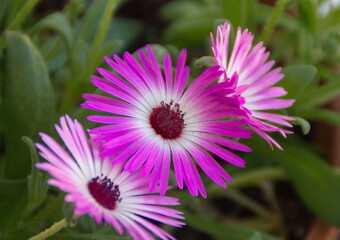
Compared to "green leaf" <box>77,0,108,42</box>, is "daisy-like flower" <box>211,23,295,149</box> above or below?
below

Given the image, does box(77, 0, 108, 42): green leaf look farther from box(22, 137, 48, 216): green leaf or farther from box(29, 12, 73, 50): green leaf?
box(22, 137, 48, 216): green leaf

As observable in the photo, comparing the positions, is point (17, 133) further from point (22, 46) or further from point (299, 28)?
point (299, 28)

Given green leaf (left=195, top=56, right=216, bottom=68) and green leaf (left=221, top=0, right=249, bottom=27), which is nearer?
green leaf (left=195, top=56, right=216, bottom=68)

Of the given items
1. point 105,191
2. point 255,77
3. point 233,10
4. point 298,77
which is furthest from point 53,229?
point 233,10

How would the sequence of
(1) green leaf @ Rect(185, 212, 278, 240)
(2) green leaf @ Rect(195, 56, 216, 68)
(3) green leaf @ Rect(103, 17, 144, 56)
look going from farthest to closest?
(3) green leaf @ Rect(103, 17, 144, 56) → (1) green leaf @ Rect(185, 212, 278, 240) → (2) green leaf @ Rect(195, 56, 216, 68)

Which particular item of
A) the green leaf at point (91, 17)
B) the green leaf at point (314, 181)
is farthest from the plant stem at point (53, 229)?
the green leaf at point (314, 181)

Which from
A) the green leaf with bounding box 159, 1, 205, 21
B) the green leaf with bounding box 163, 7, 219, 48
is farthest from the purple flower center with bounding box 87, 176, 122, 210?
the green leaf with bounding box 159, 1, 205, 21

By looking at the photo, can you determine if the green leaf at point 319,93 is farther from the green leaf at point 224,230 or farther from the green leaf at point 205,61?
the green leaf at point 205,61

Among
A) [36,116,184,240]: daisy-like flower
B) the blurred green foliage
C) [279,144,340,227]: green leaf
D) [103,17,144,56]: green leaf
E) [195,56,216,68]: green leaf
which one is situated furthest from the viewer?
[103,17,144,56]: green leaf

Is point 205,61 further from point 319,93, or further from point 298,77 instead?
point 319,93
